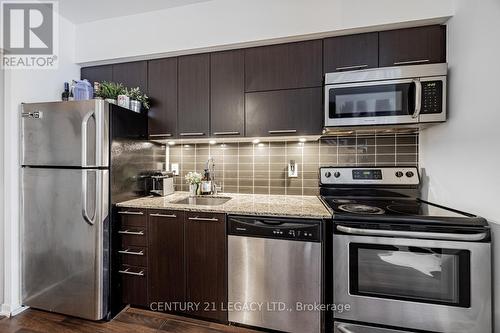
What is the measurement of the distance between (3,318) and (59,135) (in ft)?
4.95

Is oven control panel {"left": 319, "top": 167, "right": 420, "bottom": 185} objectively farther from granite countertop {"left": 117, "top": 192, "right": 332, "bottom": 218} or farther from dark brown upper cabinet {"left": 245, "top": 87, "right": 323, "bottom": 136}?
dark brown upper cabinet {"left": 245, "top": 87, "right": 323, "bottom": 136}

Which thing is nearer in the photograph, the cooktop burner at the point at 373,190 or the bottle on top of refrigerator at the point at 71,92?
the cooktop burner at the point at 373,190

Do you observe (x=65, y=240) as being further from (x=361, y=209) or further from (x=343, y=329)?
(x=361, y=209)

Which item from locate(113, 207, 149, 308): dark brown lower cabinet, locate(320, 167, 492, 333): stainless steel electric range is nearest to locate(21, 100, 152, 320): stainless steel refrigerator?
locate(113, 207, 149, 308): dark brown lower cabinet

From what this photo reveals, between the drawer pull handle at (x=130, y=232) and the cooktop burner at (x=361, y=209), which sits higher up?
the cooktop burner at (x=361, y=209)

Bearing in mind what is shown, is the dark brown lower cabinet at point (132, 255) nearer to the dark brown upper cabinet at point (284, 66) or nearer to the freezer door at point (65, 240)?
the freezer door at point (65, 240)

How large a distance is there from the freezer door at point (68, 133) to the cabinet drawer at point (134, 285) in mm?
862

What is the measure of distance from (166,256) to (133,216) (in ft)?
1.37

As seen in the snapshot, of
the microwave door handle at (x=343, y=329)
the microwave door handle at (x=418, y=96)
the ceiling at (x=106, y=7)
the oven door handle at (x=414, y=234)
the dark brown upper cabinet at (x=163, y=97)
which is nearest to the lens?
the oven door handle at (x=414, y=234)

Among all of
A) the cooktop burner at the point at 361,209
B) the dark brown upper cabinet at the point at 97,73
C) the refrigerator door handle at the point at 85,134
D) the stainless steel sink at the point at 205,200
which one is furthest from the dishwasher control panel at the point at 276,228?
the dark brown upper cabinet at the point at 97,73

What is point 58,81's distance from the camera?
2.09 metres

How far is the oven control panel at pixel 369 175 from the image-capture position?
72.7 inches

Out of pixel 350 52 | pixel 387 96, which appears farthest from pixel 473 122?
pixel 350 52

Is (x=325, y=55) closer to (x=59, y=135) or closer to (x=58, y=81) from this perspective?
(x=59, y=135)
